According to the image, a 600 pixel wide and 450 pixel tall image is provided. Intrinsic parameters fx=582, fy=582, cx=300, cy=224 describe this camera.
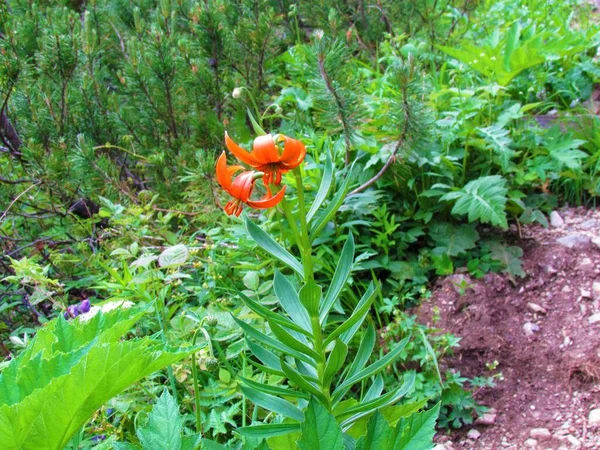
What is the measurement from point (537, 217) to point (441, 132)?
607 mm

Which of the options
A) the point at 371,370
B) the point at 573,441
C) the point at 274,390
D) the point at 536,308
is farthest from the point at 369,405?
the point at 536,308

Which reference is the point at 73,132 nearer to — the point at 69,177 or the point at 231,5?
the point at 69,177

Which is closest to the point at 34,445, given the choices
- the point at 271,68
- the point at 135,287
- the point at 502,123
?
the point at 135,287

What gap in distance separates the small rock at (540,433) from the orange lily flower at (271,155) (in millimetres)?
1360

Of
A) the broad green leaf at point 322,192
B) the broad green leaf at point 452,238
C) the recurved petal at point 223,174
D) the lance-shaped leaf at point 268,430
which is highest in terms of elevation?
the recurved petal at point 223,174

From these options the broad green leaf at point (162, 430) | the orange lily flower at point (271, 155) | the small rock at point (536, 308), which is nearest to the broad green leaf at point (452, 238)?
the small rock at point (536, 308)

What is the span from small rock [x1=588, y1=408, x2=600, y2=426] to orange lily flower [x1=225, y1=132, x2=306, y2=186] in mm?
1455

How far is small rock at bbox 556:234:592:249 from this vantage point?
104 inches

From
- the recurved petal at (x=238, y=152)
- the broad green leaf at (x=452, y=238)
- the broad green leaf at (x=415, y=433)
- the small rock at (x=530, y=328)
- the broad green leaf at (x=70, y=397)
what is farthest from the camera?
the broad green leaf at (x=452, y=238)

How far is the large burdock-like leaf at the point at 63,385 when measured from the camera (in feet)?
2.95

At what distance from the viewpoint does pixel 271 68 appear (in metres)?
3.58

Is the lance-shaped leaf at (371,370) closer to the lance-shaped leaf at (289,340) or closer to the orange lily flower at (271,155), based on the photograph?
the lance-shaped leaf at (289,340)

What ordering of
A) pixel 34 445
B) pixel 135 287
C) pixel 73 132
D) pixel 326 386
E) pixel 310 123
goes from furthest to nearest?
pixel 310 123 < pixel 73 132 < pixel 135 287 < pixel 326 386 < pixel 34 445

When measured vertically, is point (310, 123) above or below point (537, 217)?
above
